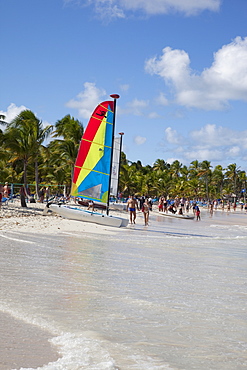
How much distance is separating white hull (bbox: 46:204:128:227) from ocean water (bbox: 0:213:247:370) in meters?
7.92

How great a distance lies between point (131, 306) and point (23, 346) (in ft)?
5.49

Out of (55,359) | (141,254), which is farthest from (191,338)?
(141,254)

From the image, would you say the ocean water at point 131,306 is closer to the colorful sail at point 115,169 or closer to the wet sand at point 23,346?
the wet sand at point 23,346

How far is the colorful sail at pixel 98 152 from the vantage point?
58.7 feet

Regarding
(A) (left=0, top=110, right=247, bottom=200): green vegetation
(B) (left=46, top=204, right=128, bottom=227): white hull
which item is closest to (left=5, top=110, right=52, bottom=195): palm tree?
(A) (left=0, top=110, right=247, bottom=200): green vegetation

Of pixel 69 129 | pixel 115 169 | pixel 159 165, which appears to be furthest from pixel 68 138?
pixel 159 165

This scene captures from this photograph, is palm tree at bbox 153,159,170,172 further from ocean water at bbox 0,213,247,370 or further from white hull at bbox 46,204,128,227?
ocean water at bbox 0,213,247,370

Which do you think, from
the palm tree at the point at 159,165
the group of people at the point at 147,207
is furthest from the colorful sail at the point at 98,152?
the palm tree at the point at 159,165

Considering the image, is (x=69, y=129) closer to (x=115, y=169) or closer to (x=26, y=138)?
(x=26, y=138)

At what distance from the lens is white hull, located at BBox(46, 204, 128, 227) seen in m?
16.8

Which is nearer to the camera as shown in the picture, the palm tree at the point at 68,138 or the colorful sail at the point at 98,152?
the colorful sail at the point at 98,152

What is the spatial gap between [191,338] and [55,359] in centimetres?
133

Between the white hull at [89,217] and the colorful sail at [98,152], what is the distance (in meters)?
1.00

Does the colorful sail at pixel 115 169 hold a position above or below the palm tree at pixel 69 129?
below
